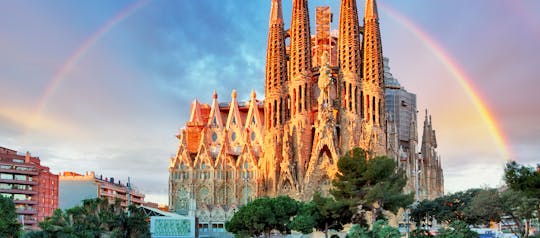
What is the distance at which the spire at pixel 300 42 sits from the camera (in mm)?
77562

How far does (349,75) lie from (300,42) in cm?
690

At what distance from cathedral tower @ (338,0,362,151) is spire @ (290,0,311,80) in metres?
3.79

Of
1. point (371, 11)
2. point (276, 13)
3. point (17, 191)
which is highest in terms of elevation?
point (276, 13)

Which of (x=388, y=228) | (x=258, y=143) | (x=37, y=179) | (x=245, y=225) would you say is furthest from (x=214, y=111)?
(x=388, y=228)

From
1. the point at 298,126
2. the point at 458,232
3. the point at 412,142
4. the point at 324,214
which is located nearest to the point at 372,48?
the point at 298,126

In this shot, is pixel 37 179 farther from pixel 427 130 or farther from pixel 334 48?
pixel 427 130

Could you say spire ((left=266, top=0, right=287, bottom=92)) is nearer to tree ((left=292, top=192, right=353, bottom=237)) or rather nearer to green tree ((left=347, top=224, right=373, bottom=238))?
tree ((left=292, top=192, right=353, bottom=237))

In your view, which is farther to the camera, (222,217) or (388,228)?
(222,217)

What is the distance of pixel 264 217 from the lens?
51656mm

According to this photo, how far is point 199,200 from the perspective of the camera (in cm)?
8181

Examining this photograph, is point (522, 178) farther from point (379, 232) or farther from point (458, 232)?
point (379, 232)

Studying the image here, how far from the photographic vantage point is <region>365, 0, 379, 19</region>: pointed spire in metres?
77.9

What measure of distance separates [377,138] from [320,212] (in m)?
24.7

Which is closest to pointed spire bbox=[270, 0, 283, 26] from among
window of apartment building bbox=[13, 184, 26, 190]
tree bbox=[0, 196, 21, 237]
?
window of apartment building bbox=[13, 184, 26, 190]
